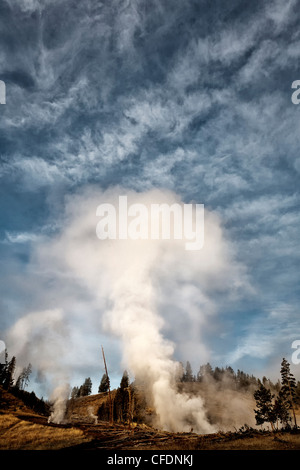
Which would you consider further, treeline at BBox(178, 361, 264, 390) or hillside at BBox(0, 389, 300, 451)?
treeline at BBox(178, 361, 264, 390)

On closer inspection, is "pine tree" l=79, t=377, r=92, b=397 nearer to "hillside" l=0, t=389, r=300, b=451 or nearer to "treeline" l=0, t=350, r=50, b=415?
"treeline" l=0, t=350, r=50, b=415

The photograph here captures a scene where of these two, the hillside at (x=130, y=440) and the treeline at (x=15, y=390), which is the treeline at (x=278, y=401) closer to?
the hillside at (x=130, y=440)

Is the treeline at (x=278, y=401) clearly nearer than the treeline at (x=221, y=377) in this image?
Yes

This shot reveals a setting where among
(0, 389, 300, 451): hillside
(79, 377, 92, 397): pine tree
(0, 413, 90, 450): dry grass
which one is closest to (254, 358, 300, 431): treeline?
(0, 389, 300, 451): hillside

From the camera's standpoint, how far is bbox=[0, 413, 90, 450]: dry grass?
22.3m

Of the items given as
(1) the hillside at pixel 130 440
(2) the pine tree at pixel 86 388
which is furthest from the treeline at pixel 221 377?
(1) the hillside at pixel 130 440

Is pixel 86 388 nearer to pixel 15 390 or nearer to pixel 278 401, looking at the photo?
pixel 15 390

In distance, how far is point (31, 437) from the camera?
27.4m

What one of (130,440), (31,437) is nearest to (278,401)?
(130,440)

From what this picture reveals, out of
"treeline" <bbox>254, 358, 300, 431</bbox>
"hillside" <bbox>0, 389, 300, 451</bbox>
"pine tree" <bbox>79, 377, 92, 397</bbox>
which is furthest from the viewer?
"pine tree" <bbox>79, 377, 92, 397</bbox>

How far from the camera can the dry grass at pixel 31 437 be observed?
22266 mm
